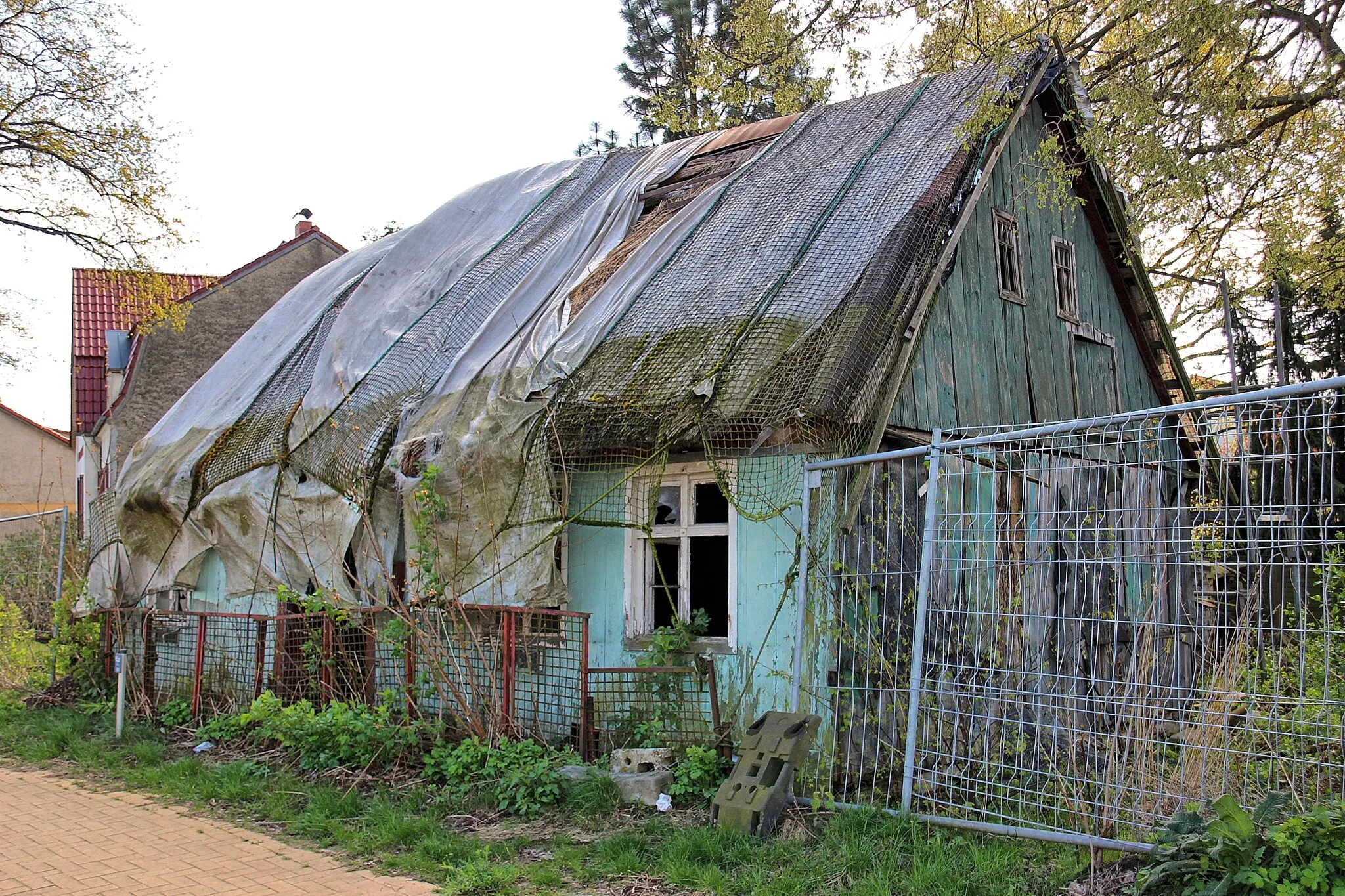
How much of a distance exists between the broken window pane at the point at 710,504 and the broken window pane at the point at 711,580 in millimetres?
154

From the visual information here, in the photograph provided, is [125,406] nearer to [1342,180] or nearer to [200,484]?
[200,484]

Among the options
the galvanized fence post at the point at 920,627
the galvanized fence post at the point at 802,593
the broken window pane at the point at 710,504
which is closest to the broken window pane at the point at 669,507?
the broken window pane at the point at 710,504

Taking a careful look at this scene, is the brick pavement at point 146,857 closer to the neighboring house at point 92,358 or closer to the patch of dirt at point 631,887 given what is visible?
the patch of dirt at point 631,887

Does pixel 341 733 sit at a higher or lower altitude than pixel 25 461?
lower

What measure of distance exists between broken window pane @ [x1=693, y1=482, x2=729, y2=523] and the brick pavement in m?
3.60

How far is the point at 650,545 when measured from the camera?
26.8 feet

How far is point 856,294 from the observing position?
8055 mm

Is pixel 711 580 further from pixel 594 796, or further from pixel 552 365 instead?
pixel 552 365

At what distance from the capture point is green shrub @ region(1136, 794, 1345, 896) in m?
3.90

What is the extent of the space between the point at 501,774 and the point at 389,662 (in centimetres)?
263

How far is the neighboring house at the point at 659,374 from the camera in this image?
7.76 metres

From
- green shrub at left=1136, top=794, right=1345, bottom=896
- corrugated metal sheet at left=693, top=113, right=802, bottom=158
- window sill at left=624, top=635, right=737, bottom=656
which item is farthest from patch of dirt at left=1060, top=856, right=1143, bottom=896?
corrugated metal sheet at left=693, top=113, right=802, bottom=158

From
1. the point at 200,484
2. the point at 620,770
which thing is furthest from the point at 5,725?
the point at 620,770

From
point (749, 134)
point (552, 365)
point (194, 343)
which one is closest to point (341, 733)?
point (552, 365)
